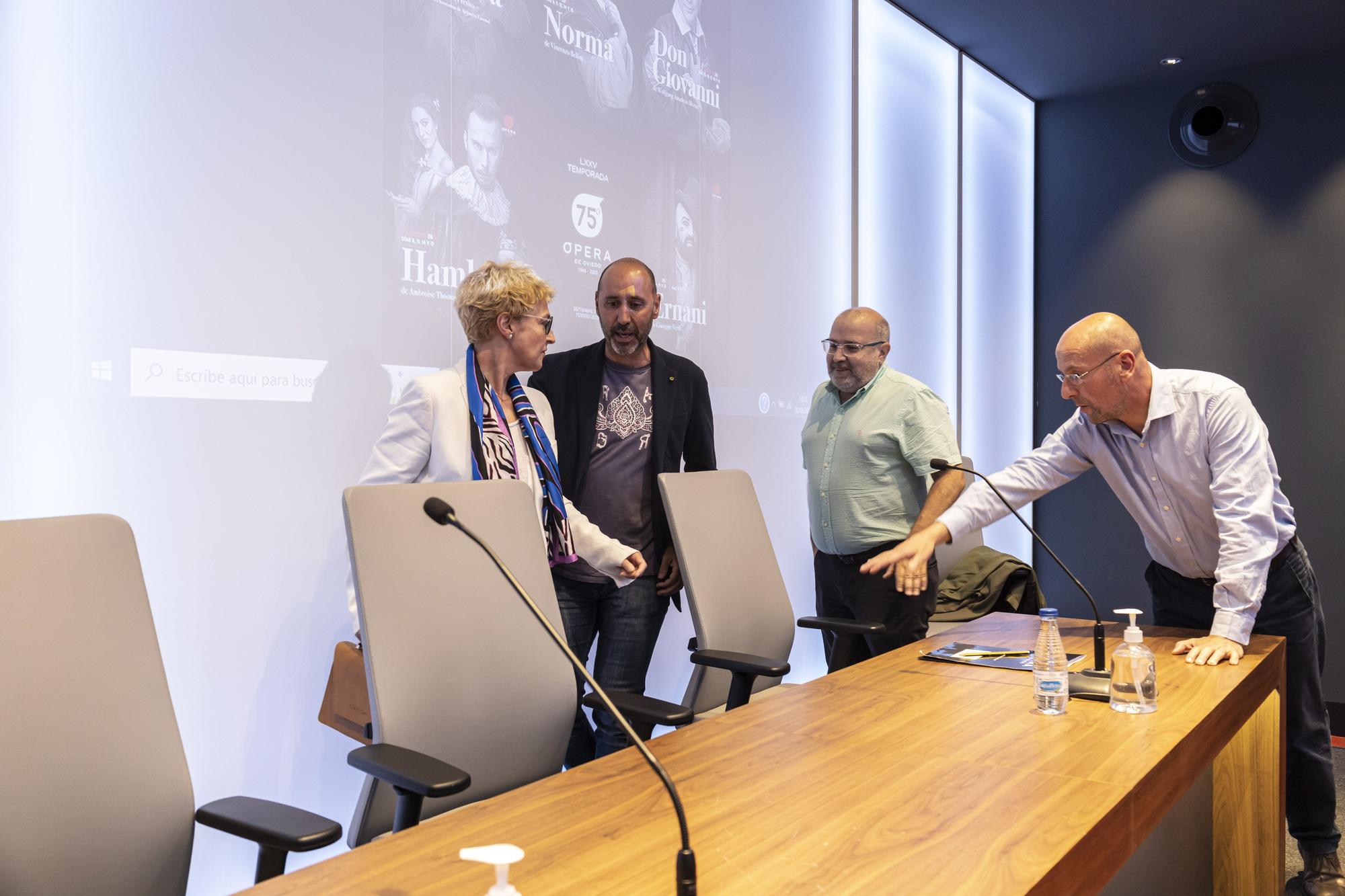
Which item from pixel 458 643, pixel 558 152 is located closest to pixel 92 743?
pixel 458 643

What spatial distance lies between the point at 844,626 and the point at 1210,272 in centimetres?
415

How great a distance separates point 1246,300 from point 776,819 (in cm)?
533

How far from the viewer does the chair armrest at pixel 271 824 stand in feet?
4.07

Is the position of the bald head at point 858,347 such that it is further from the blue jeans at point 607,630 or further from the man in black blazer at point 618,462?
the blue jeans at point 607,630

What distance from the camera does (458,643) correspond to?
1.84 metres

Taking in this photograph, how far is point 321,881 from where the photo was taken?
1084mm

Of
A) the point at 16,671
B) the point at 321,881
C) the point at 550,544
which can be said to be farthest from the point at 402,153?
the point at 321,881

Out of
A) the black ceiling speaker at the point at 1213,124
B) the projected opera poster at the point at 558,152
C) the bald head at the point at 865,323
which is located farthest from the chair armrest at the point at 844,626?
the black ceiling speaker at the point at 1213,124

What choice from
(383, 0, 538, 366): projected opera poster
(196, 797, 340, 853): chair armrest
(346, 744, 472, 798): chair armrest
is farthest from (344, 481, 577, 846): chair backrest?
(383, 0, 538, 366): projected opera poster

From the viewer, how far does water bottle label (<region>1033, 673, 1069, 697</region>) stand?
5.92ft

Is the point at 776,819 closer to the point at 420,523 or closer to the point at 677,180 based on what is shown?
the point at 420,523

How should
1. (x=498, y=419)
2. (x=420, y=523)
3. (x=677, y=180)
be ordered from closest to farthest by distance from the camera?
(x=420, y=523)
(x=498, y=419)
(x=677, y=180)

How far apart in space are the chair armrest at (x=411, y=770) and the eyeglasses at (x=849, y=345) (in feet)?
6.82

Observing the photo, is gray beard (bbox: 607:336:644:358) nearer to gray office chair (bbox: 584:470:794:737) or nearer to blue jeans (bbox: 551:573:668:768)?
gray office chair (bbox: 584:470:794:737)
